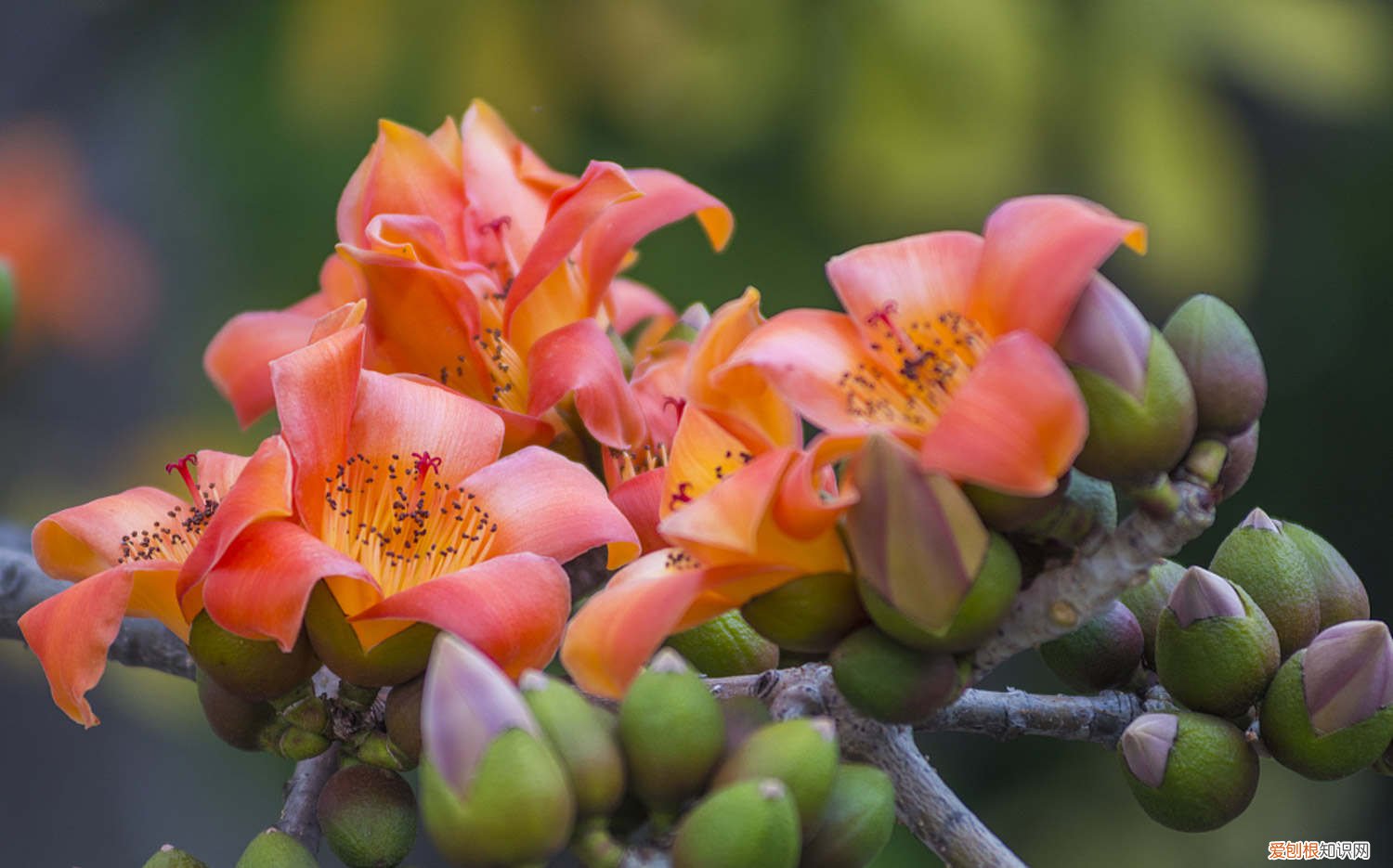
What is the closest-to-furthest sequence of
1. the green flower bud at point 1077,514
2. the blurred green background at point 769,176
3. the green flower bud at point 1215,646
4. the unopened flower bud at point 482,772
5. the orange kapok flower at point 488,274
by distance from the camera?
1. the unopened flower bud at point 482,772
2. the green flower bud at point 1077,514
3. the green flower bud at point 1215,646
4. the orange kapok flower at point 488,274
5. the blurred green background at point 769,176

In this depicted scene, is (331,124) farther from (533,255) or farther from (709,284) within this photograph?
(533,255)

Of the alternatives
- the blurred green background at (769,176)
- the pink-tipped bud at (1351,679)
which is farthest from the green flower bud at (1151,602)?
the blurred green background at (769,176)

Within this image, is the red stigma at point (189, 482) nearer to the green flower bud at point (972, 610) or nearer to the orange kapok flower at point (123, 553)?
the orange kapok flower at point (123, 553)

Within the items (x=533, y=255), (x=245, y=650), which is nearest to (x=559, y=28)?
(x=533, y=255)

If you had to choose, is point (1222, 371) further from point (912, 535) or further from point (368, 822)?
point (368, 822)

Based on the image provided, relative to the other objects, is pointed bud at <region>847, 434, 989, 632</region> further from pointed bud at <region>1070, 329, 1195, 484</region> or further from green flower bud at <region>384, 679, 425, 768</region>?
green flower bud at <region>384, 679, 425, 768</region>

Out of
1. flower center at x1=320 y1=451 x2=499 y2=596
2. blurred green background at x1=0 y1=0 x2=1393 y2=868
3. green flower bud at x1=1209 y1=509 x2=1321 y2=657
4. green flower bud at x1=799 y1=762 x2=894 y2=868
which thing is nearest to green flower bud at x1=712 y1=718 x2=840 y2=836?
green flower bud at x1=799 y1=762 x2=894 y2=868

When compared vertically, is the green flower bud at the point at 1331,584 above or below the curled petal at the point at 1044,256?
below
